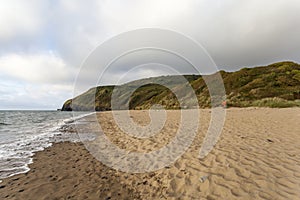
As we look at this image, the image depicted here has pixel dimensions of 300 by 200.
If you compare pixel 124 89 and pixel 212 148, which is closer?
pixel 212 148

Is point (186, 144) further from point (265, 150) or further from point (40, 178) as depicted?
point (40, 178)

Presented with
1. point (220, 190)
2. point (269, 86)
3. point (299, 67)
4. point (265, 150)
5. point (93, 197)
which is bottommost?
point (93, 197)

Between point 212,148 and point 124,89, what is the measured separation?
135 m

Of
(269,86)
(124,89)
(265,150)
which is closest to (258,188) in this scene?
(265,150)

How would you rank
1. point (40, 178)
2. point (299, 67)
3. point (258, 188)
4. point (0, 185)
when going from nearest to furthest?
point (258, 188), point (0, 185), point (40, 178), point (299, 67)

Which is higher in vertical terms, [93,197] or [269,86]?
[269,86]

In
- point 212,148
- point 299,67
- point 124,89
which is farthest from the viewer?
point 124,89

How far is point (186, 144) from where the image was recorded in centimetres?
791

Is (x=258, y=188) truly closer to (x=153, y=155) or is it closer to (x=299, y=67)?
(x=153, y=155)

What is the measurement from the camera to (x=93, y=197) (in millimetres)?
4562

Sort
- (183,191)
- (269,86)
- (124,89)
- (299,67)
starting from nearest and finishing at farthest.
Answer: (183,191), (269,86), (299,67), (124,89)

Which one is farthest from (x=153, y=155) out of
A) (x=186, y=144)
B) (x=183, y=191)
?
(x=183, y=191)

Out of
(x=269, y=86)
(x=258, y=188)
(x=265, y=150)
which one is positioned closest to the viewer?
(x=258, y=188)

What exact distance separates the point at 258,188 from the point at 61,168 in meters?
5.86
